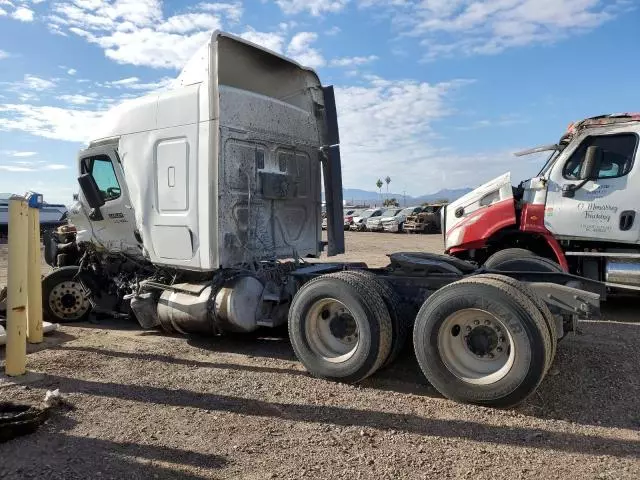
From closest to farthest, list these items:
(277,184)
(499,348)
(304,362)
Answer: (499,348) < (304,362) < (277,184)

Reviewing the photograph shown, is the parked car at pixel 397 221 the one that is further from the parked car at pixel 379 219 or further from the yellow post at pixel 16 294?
the yellow post at pixel 16 294

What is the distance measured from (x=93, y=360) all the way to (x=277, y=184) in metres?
2.86

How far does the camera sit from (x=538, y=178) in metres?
8.05

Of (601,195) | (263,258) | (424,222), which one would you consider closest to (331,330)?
(263,258)

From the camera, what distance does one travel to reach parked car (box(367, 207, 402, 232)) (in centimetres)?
3538

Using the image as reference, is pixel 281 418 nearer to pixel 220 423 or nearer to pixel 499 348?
pixel 220 423

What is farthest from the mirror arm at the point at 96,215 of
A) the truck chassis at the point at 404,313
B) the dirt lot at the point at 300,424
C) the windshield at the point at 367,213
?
the windshield at the point at 367,213

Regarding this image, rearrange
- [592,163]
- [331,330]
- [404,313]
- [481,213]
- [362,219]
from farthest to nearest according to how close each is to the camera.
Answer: [362,219]
[481,213]
[592,163]
[331,330]
[404,313]

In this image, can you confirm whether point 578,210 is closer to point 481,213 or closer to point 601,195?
point 601,195

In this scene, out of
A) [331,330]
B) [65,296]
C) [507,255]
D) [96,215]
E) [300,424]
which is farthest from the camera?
[65,296]

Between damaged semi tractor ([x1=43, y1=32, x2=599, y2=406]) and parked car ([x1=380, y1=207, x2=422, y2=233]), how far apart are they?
27030 millimetres

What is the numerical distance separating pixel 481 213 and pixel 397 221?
26.1 metres

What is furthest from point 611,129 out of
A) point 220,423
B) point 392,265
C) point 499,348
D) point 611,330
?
point 220,423

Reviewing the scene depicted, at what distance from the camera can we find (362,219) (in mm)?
37469
